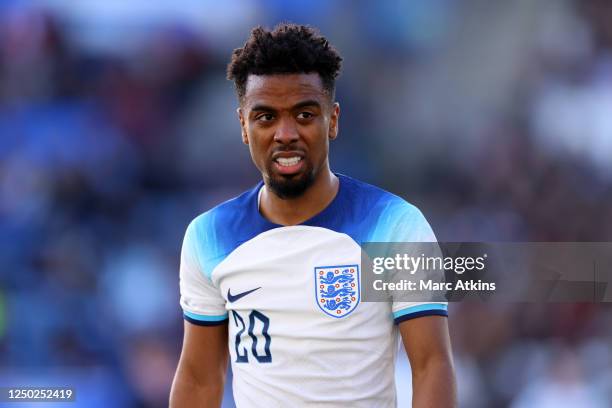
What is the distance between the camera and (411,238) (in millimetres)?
3014

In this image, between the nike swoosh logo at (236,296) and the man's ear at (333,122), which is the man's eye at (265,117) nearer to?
the man's ear at (333,122)

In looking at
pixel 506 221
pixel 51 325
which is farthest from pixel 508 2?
pixel 51 325

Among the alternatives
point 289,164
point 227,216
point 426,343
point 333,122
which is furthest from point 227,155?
point 426,343

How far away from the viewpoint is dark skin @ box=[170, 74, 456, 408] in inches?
115

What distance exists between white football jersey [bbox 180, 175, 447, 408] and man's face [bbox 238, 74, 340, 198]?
6.6 inches

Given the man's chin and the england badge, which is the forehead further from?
the england badge

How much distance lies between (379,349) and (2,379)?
3991 mm

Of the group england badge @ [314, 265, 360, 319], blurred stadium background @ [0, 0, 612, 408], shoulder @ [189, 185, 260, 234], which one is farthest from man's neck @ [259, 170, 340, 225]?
blurred stadium background @ [0, 0, 612, 408]

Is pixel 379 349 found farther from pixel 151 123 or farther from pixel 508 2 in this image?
pixel 508 2

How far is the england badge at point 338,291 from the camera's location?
3.00m

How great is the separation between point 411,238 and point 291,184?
407 mm

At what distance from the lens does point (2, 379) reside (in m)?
6.30

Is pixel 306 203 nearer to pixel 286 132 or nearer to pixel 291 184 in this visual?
pixel 291 184

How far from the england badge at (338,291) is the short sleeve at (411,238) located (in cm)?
13
